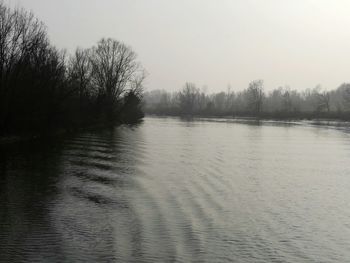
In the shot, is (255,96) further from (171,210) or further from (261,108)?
(171,210)

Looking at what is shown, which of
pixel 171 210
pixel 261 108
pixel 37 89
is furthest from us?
pixel 261 108

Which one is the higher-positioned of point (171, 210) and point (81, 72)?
point (81, 72)

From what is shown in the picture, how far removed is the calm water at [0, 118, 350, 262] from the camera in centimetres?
917

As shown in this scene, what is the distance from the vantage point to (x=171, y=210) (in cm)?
1262

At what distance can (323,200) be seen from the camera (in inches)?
584

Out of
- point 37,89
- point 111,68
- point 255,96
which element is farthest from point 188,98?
point 37,89

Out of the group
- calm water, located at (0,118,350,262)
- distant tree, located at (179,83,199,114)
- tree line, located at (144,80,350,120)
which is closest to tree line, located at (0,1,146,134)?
calm water, located at (0,118,350,262)

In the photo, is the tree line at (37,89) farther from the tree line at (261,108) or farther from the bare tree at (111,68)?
the tree line at (261,108)

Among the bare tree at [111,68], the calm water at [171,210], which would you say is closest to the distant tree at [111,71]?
the bare tree at [111,68]

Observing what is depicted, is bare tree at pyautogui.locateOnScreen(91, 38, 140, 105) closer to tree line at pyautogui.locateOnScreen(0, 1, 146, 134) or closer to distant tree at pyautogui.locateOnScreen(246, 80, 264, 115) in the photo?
tree line at pyautogui.locateOnScreen(0, 1, 146, 134)

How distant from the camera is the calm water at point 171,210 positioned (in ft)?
30.1

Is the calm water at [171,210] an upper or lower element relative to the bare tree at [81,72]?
lower

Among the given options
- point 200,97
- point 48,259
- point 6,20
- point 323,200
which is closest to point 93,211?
point 48,259

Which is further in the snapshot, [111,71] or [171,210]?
[111,71]
